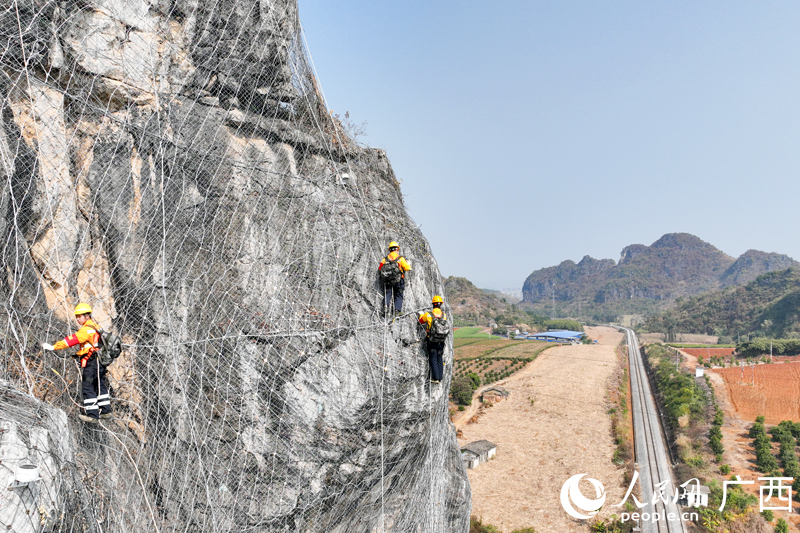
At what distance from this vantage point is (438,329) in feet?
23.0

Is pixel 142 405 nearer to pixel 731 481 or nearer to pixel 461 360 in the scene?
pixel 731 481

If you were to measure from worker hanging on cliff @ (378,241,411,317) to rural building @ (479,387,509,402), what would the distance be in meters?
36.0

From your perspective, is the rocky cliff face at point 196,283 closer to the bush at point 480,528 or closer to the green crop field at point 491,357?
the bush at point 480,528

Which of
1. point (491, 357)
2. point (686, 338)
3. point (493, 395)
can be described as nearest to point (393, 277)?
point (493, 395)

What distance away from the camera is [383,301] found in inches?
283

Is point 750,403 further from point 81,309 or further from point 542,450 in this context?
point 81,309

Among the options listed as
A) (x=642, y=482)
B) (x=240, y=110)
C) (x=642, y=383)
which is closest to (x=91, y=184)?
(x=240, y=110)

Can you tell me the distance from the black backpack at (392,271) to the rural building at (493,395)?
36.4 metres

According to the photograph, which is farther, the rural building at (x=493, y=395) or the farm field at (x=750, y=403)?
the rural building at (x=493, y=395)

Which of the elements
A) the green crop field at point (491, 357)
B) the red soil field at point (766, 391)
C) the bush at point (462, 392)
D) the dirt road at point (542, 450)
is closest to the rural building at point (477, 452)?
the dirt road at point (542, 450)

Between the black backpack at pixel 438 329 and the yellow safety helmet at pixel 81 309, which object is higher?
the yellow safety helmet at pixel 81 309

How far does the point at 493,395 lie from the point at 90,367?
3943 centimetres

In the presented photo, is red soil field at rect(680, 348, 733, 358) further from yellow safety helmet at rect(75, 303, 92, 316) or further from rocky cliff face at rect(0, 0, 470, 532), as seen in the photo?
yellow safety helmet at rect(75, 303, 92, 316)

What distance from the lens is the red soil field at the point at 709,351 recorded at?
206 feet
